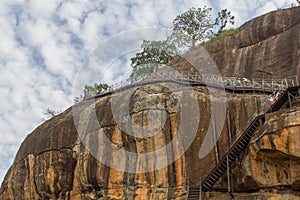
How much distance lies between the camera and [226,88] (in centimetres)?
2627

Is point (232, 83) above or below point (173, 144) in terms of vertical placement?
above

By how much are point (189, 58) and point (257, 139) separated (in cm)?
1762

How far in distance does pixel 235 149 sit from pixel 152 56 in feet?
96.8

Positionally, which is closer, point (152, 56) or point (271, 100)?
point (271, 100)

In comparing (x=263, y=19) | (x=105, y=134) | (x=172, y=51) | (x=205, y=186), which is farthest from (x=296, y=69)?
(x=172, y=51)

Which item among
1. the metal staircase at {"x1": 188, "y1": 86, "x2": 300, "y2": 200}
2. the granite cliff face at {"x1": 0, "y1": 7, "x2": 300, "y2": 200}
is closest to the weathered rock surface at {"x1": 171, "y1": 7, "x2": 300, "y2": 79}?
the granite cliff face at {"x1": 0, "y1": 7, "x2": 300, "y2": 200}

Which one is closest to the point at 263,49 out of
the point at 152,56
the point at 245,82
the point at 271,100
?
the point at 245,82

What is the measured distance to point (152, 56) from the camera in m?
50.1

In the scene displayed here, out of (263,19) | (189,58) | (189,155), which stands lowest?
(189,155)

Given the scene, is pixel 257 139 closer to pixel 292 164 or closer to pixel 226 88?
pixel 292 164

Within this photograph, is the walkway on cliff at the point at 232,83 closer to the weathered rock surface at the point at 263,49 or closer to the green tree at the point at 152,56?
the weathered rock surface at the point at 263,49

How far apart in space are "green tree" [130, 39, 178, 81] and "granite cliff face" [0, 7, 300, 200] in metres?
13.9

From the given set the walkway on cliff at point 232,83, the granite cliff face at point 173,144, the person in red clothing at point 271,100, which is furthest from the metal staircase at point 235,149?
the walkway on cliff at point 232,83

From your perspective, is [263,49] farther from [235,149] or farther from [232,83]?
[235,149]
